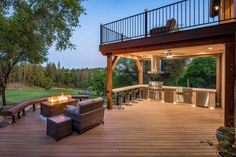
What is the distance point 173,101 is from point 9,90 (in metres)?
10.7

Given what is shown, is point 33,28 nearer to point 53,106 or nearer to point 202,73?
point 53,106

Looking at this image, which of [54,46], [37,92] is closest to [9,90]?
[37,92]

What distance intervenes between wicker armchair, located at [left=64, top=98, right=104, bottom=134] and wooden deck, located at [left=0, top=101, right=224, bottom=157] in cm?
18

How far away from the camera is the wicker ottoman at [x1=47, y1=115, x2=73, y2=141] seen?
448cm

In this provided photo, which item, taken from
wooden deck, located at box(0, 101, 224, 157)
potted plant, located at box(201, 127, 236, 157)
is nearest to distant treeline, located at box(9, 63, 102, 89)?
wooden deck, located at box(0, 101, 224, 157)

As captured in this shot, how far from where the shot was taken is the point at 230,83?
16.4ft

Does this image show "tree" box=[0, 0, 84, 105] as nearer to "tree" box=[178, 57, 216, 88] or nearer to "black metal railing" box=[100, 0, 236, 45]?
"black metal railing" box=[100, 0, 236, 45]

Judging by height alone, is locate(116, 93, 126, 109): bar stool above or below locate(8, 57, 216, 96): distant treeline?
below

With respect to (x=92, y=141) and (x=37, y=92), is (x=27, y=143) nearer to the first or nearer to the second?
(x=92, y=141)

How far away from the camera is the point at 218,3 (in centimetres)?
671

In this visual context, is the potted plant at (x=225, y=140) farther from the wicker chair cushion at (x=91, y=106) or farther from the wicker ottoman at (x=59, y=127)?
the wicker ottoman at (x=59, y=127)

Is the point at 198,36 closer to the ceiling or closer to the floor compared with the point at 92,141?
closer to the ceiling

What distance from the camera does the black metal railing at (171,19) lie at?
18.9 feet

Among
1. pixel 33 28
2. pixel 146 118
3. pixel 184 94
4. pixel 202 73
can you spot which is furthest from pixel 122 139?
pixel 202 73
